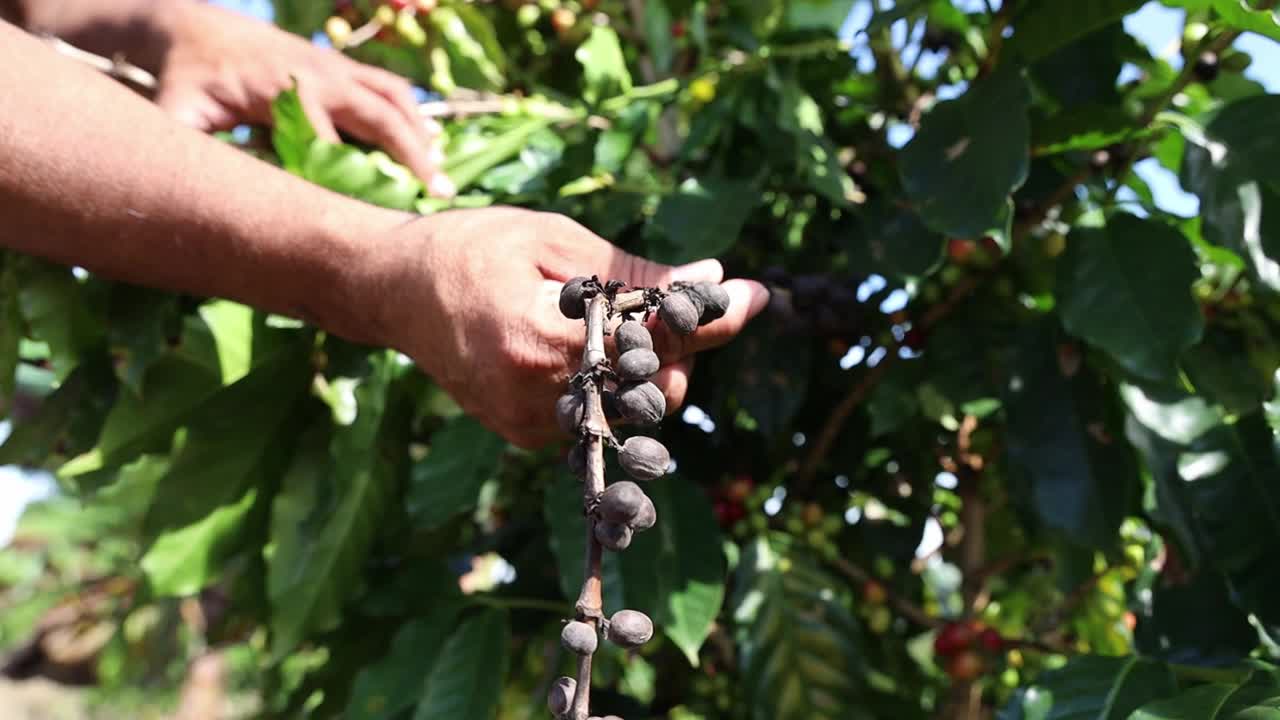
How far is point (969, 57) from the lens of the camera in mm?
1531

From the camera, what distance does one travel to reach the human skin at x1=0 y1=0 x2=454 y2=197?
123 cm

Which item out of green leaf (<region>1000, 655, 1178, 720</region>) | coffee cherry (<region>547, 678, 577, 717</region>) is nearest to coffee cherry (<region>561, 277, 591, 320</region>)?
coffee cherry (<region>547, 678, 577, 717</region>)

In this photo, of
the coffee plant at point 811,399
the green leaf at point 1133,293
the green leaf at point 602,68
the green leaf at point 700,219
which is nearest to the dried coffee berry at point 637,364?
the coffee plant at point 811,399

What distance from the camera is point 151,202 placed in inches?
33.8

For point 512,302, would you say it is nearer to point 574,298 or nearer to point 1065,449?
point 574,298

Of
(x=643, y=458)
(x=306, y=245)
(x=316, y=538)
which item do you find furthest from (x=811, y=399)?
(x=643, y=458)

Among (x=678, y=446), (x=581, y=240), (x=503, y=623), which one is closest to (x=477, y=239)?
(x=581, y=240)

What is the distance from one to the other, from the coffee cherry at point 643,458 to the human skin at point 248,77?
28.5 inches

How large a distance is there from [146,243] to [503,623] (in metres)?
0.64

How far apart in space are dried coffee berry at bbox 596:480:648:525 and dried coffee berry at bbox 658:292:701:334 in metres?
0.12

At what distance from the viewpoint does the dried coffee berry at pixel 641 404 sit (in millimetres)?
588

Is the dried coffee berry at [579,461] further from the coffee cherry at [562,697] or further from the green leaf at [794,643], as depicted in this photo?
the green leaf at [794,643]

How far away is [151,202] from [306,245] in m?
0.13

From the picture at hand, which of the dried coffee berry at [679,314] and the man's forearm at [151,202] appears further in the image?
the man's forearm at [151,202]
